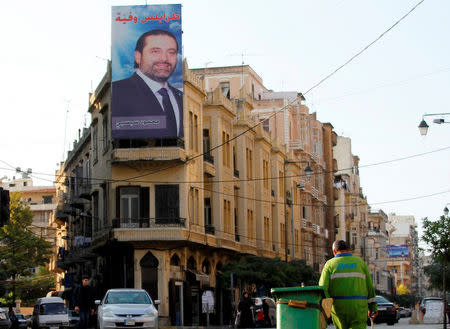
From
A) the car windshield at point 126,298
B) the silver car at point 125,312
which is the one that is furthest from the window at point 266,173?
the silver car at point 125,312

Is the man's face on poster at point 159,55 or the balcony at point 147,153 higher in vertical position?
the man's face on poster at point 159,55

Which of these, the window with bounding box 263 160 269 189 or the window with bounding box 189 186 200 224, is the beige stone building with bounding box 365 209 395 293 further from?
the window with bounding box 189 186 200 224

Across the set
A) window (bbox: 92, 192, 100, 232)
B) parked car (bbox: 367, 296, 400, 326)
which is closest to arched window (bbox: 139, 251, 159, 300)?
window (bbox: 92, 192, 100, 232)

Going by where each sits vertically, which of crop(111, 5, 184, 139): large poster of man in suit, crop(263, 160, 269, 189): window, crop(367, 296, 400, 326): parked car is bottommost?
crop(367, 296, 400, 326): parked car

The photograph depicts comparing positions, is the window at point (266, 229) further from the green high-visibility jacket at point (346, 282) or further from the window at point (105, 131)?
the green high-visibility jacket at point (346, 282)

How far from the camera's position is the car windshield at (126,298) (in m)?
27.5

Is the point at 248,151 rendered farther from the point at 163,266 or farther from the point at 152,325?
the point at 152,325

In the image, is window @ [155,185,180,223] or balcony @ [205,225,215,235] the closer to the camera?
window @ [155,185,180,223]

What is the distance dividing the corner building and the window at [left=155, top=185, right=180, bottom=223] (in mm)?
53

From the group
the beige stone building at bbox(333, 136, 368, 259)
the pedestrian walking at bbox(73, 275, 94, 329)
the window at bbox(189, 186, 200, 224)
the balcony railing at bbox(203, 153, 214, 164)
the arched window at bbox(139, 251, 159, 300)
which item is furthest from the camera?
the beige stone building at bbox(333, 136, 368, 259)

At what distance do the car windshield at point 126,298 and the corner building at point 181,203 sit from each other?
18345mm

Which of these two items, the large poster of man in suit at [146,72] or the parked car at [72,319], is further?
the large poster of man in suit at [146,72]

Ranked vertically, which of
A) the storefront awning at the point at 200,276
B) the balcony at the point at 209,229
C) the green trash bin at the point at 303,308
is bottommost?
the green trash bin at the point at 303,308

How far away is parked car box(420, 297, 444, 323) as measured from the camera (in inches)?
1848
